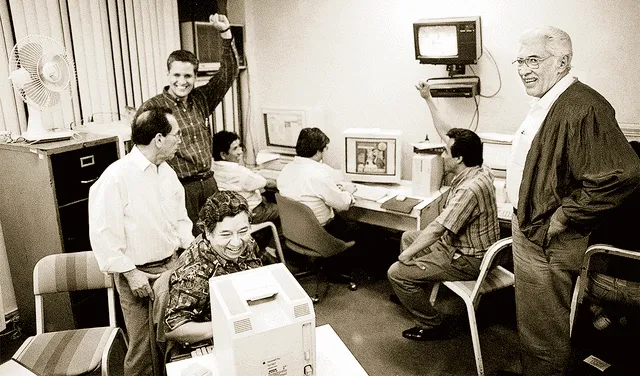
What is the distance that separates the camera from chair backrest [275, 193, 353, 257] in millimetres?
3328

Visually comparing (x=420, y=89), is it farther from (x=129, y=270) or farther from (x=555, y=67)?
(x=129, y=270)

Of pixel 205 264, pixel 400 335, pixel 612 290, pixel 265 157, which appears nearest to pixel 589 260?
pixel 612 290

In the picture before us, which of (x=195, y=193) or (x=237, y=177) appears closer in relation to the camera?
(x=195, y=193)

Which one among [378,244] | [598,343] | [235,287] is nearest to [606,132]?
[598,343]

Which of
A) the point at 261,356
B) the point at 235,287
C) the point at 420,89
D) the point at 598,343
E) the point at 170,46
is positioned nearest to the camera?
the point at 261,356

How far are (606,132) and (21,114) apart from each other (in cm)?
330

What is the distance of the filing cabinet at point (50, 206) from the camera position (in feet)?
9.36

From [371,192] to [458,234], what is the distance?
39.6 inches

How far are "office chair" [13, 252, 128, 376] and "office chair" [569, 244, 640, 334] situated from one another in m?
2.25

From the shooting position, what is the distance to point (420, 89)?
3.61 metres

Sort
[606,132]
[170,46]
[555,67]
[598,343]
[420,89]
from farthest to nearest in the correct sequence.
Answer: [170,46] → [420,89] → [598,343] → [555,67] → [606,132]

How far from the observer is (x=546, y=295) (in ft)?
7.67

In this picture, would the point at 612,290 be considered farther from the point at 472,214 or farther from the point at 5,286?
the point at 5,286

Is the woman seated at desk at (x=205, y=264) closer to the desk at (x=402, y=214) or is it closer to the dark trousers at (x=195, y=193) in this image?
the dark trousers at (x=195, y=193)
